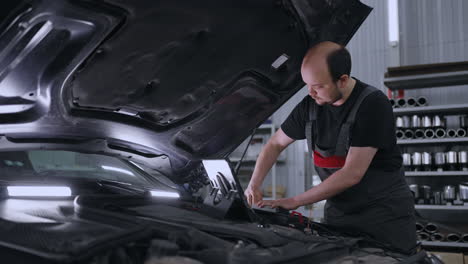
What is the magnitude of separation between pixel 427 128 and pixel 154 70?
131 inches

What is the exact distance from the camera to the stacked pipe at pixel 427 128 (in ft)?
12.9

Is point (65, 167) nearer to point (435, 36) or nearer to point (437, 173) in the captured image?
point (437, 173)

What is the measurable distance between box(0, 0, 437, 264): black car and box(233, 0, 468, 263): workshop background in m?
2.73

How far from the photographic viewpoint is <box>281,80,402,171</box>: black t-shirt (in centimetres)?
154

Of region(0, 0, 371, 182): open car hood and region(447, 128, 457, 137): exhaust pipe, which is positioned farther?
region(447, 128, 457, 137): exhaust pipe

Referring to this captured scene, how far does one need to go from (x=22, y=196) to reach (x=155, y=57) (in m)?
0.69

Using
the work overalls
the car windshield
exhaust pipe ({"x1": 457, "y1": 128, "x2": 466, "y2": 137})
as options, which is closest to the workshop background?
exhaust pipe ({"x1": 457, "y1": 128, "x2": 466, "y2": 137})

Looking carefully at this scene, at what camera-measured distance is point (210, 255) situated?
0.90m

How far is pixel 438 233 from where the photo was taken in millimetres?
3727

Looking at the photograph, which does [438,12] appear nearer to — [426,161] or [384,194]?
[426,161]

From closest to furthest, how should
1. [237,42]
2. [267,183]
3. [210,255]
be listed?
[210,255], [237,42], [267,183]

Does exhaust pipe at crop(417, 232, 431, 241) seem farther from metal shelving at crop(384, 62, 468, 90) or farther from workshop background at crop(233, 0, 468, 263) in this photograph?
metal shelving at crop(384, 62, 468, 90)

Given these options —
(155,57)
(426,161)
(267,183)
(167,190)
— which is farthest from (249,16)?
(267,183)

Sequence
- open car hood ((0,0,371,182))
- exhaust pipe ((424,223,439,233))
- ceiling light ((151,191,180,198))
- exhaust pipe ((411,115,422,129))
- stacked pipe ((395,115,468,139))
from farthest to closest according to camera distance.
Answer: exhaust pipe ((411,115,422,129)) < stacked pipe ((395,115,468,139)) < exhaust pipe ((424,223,439,233)) < ceiling light ((151,191,180,198)) < open car hood ((0,0,371,182))
